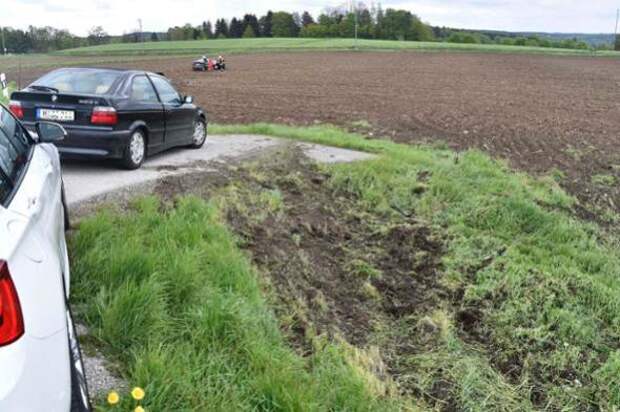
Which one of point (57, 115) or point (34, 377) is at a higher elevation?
point (57, 115)

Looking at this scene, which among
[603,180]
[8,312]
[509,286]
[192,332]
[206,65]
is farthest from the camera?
[206,65]

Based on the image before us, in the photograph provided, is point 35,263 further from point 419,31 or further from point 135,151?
point 419,31

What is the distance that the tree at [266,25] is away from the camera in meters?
123

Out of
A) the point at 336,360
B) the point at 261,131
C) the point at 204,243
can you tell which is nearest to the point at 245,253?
the point at 204,243

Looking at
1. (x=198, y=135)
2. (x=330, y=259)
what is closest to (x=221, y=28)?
(x=198, y=135)

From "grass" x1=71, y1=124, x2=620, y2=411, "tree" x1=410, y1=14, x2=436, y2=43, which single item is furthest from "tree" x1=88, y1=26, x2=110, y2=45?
"grass" x1=71, y1=124, x2=620, y2=411

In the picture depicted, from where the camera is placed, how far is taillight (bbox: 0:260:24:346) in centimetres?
187

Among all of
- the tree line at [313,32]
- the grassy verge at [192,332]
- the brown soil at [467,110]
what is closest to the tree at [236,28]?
the tree line at [313,32]

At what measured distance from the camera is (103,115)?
780cm

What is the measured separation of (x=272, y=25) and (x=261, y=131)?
115 metres

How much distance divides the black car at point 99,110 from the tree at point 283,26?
118 metres

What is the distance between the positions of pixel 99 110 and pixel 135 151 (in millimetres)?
867

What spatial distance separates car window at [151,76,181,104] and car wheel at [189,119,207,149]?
72 centimetres

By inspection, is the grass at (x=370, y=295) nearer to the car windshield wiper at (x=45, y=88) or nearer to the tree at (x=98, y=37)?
the car windshield wiper at (x=45, y=88)
